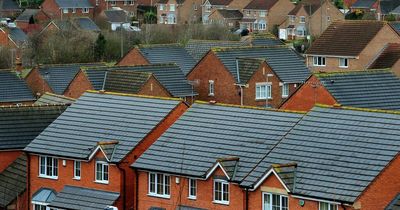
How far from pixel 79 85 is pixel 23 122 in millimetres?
14512

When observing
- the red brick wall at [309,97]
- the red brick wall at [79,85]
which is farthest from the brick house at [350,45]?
the red brick wall at [309,97]

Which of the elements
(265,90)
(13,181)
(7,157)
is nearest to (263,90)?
(265,90)

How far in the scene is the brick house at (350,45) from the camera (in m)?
77.5

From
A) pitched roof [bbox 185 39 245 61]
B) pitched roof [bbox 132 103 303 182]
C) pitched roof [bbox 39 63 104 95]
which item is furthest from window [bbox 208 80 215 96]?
pitched roof [bbox 132 103 303 182]

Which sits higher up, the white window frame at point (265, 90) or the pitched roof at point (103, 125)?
the pitched roof at point (103, 125)

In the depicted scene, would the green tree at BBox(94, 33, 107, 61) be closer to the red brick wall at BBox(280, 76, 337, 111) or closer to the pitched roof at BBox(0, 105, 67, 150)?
the pitched roof at BBox(0, 105, 67, 150)

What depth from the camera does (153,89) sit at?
209 ft

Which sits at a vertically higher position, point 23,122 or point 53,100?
point 23,122

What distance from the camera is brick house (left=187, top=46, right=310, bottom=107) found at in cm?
6750

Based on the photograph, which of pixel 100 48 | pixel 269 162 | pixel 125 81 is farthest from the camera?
pixel 100 48

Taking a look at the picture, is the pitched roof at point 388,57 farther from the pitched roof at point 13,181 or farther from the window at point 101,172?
the window at point 101,172

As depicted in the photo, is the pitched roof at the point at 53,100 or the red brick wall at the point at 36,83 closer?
the pitched roof at the point at 53,100

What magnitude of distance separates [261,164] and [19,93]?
1310 inches

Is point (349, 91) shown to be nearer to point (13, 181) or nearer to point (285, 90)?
point (13, 181)
